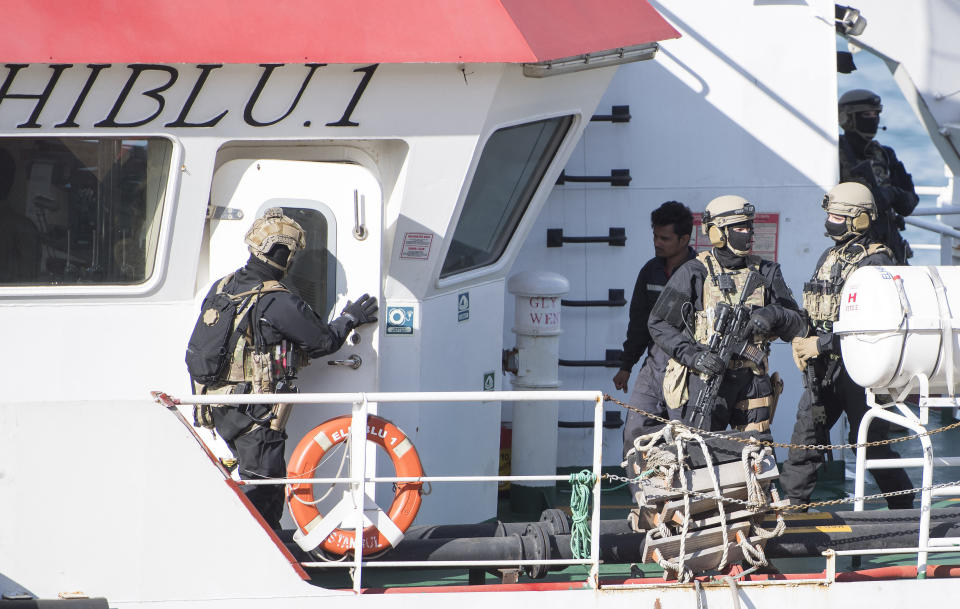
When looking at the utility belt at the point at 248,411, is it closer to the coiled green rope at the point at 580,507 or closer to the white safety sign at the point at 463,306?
the white safety sign at the point at 463,306

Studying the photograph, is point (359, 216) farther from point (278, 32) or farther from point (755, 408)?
point (755, 408)

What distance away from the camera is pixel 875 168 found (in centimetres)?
700

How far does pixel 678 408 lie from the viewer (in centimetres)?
484

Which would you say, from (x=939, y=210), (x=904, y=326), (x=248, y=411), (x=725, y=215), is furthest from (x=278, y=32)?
(x=939, y=210)

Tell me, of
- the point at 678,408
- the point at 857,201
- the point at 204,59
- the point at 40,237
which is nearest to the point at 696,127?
the point at 857,201

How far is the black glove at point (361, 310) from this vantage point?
15.4 feet

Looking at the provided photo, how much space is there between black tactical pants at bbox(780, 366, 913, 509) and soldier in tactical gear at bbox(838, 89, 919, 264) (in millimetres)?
1441

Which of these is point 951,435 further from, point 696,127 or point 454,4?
point 454,4

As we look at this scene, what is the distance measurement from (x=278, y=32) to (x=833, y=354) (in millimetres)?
3061

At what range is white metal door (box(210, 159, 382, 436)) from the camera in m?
4.74

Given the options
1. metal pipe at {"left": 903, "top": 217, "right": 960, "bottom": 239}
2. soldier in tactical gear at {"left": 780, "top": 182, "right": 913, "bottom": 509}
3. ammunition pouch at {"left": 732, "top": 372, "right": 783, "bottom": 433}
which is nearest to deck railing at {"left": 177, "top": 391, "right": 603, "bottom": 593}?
ammunition pouch at {"left": 732, "top": 372, "right": 783, "bottom": 433}

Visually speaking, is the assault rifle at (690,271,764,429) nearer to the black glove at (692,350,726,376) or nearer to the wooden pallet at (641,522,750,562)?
the black glove at (692,350,726,376)

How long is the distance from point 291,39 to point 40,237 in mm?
1373

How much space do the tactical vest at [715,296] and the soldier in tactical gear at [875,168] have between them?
2.06m
